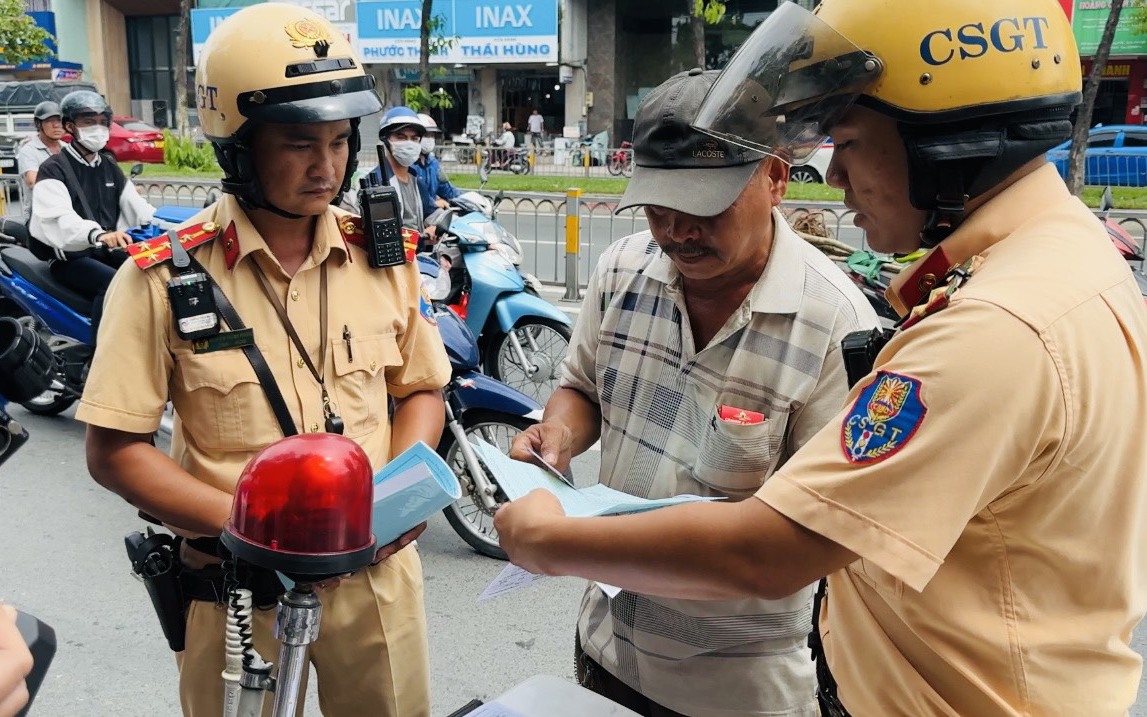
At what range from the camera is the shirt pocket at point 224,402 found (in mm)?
1841

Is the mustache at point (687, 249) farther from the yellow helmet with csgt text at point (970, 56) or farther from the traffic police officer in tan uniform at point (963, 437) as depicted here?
the yellow helmet with csgt text at point (970, 56)

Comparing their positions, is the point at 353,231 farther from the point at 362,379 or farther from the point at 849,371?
the point at 849,371

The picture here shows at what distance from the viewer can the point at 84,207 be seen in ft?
19.3

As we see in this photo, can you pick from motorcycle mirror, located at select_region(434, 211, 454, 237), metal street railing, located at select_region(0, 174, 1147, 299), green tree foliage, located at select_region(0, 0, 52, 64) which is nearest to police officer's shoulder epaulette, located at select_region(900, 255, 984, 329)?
motorcycle mirror, located at select_region(434, 211, 454, 237)

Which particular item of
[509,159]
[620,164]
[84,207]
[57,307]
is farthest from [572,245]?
[509,159]

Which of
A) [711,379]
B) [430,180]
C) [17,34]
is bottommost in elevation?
[711,379]

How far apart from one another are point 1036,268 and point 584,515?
2.18 feet

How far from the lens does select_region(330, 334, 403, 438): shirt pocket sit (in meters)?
1.96

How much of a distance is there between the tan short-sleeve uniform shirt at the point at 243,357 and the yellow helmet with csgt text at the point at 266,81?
0.45 feet

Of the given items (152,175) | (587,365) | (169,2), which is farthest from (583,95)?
(587,365)

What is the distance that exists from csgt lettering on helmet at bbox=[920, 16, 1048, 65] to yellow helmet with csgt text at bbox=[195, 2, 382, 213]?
1.13 m

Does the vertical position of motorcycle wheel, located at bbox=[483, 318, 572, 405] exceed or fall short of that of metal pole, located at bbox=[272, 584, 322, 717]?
it falls short

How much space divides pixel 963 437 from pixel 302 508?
2.14ft

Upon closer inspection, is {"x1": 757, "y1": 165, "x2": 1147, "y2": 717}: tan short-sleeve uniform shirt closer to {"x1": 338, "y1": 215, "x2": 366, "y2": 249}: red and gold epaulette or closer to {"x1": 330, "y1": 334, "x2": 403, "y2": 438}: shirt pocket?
{"x1": 330, "y1": 334, "x2": 403, "y2": 438}: shirt pocket
